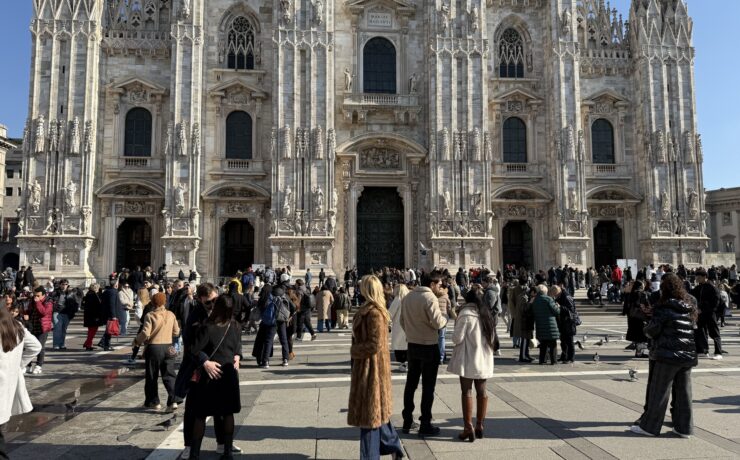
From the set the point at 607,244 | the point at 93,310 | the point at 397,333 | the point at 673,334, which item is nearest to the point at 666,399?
the point at 673,334

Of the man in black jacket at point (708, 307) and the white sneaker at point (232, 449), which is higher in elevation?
the man in black jacket at point (708, 307)

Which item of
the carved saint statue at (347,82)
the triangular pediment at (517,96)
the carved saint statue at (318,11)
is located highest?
the carved saint statue at (318,11)

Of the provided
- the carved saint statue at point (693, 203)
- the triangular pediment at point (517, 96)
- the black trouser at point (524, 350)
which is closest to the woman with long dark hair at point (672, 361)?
the black trouser at point (524, 350)

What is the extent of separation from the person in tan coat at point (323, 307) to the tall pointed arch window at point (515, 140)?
16.8 meters

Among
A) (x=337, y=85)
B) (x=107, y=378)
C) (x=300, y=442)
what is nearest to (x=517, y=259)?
(x=337, y=85)

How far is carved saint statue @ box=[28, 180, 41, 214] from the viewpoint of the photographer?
2680cm

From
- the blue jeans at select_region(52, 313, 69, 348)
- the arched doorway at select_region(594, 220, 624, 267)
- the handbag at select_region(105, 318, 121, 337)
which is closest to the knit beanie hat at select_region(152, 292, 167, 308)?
the handbag at select_region(105, 318, 121, 337)

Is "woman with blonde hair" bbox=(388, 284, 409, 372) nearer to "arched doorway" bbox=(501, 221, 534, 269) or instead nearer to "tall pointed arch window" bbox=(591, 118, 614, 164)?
"arched doorway" bbox=(501, 221, 534, 269)

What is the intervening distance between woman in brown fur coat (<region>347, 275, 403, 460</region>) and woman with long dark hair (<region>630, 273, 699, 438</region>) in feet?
10.5

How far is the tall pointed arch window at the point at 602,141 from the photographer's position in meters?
31.7

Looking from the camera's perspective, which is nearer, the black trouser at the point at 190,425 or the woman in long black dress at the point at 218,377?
the woman in long black dress at the point at 218,377

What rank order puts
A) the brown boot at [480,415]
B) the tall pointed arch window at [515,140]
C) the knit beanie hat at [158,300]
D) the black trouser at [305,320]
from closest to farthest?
the brown boot at [480,415], the knit beanie hat at [158,300], the black trouser at [305,320], the tall pointed arch window at [515,140]

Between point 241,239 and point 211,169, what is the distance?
3.99 m

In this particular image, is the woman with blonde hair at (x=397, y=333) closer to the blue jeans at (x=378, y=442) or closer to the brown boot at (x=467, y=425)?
the brown boot at (x=467, y=425)
